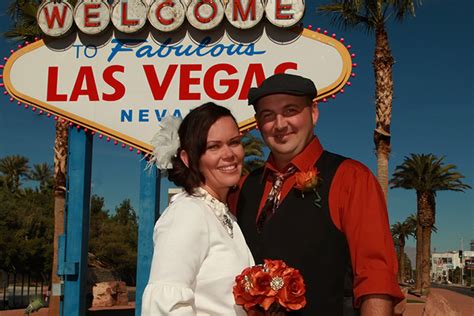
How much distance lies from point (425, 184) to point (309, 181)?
109 ft

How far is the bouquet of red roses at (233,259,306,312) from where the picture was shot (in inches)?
100

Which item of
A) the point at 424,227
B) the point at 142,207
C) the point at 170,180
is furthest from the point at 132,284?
the point at 170,180

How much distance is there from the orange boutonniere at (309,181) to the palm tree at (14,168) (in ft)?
170

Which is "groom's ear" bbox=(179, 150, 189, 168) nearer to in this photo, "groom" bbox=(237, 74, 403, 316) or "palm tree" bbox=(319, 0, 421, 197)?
"groom" bbox=(237, 74, 403, 316)

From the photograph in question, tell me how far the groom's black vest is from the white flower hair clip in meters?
0.70

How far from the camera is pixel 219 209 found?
308cm

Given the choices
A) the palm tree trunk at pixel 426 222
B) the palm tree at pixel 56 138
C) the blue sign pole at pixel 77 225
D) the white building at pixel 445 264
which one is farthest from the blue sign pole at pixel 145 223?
the white building at pixel 445 264

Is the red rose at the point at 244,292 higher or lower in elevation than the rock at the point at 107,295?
higher

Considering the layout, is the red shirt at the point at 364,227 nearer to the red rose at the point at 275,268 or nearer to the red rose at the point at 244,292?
the red rose at the point at 275,268

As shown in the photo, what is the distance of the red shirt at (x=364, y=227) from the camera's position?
268 cm

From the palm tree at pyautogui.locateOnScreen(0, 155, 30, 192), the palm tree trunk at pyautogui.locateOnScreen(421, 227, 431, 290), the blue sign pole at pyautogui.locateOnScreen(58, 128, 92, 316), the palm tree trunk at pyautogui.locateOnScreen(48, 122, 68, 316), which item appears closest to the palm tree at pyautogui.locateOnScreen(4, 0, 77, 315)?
the palm tree trunk at pyautogui.locateOnScreen(48, 122, 68, 316)

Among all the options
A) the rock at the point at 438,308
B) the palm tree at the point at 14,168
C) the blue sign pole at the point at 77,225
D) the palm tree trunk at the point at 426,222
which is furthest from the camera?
the palm tree at the point at 14,168

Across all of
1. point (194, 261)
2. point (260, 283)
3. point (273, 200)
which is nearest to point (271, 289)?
point (260, 283)

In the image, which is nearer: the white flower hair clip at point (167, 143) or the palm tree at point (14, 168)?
the white flower hair clip at point (167, 143)
